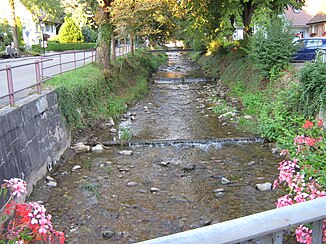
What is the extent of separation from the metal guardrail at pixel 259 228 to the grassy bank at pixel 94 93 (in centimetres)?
893

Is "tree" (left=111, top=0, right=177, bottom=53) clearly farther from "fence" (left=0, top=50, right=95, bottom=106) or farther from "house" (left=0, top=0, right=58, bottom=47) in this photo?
"house" (left=0, top=0, right=58, bottom=47)

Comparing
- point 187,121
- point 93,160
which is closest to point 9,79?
point 93,160

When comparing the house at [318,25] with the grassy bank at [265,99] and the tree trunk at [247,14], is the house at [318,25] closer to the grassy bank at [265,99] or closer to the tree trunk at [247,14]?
the tree trunk at [247,14]

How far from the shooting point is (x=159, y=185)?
25.3ft

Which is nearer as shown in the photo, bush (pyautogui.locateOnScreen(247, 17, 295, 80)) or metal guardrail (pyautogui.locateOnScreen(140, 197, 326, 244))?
metal guardrail (pyautogui.locateOnScreen(140, 197, 326, 244))

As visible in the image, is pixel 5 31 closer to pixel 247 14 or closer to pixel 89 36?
pixel 89 36

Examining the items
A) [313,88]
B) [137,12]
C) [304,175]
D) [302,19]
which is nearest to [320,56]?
[313,88]

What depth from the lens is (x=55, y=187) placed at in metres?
7.59

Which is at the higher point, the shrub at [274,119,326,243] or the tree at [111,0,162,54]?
the tree at [111,0,162,54]

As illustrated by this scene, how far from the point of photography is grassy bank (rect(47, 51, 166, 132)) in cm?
1060

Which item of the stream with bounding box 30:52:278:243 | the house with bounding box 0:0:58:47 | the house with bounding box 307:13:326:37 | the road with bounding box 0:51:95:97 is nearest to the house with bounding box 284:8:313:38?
the house with bounding box 307:13:326:37

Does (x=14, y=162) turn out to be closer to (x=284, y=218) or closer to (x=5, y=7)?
(x=284, y=218)

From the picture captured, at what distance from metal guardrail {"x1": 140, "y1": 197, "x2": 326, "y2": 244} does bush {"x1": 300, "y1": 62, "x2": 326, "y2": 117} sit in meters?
8.13

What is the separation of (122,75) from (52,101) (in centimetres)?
941
